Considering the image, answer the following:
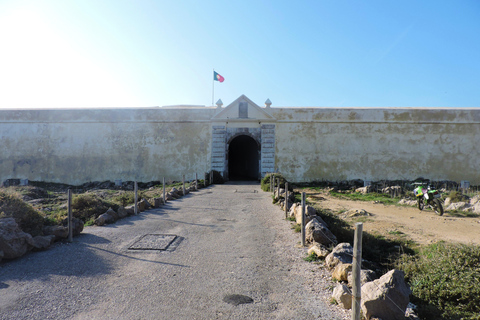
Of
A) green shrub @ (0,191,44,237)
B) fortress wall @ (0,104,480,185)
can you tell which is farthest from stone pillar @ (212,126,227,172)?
green shrub @ (0,191,44,237)

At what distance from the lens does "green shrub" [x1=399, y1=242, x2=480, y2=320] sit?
3205 mm

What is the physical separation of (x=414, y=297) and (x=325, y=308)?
3.95 ft

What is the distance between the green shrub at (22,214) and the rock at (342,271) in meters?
5.05

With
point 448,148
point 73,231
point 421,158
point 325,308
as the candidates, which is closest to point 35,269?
point 73,231

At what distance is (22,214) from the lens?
18.5ft

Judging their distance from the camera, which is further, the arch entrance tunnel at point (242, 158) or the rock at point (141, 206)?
the arch entrance tunnel at point (242, 158)

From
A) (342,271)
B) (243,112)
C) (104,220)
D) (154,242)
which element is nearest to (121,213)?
(104,220)

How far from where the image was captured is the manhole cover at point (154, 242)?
529 cm

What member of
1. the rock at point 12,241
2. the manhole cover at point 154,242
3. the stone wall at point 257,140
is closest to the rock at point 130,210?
the manhole cover at point 154,242

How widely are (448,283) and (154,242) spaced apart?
14.6 feet

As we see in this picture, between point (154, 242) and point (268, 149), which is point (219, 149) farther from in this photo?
point (154, 242)

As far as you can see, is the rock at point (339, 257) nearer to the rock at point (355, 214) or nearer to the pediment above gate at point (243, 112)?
the rock at point (355, 214)

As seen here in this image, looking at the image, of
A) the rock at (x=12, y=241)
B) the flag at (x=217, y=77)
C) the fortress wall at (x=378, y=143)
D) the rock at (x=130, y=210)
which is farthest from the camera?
the flag at (x=217, y=77)

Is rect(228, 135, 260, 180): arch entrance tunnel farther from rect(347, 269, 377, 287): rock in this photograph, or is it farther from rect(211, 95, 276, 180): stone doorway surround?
rect(347, 269, 377, 287): rock
